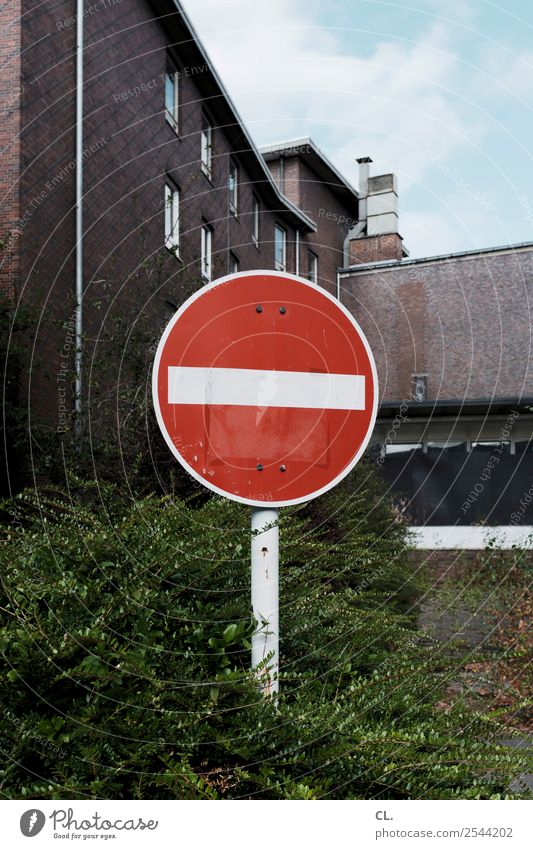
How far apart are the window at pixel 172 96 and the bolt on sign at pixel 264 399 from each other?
16.3 m

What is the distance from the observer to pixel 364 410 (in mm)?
2432

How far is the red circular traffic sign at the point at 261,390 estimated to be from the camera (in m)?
2.28

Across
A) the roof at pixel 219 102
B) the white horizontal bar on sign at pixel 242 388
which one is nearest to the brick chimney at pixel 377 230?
the roof at pixel 219 102

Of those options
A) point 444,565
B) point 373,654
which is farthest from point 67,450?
point 444,565

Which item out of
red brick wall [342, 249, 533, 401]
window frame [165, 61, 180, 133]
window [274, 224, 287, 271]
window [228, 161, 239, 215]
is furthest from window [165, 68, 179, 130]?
red brick wall [342, 249, 533, 401]

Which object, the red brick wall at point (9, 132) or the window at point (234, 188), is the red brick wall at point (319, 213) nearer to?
the window at point (234, 188)

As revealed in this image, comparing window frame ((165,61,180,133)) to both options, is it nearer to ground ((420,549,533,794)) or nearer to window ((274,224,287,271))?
window ((274,224,287,271))

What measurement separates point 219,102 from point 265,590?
18.7 meters

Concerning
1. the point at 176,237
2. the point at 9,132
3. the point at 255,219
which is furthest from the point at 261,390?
the point at 255,219

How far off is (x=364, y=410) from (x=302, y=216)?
2163 centimetres

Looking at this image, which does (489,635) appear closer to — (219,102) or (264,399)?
(264,399)

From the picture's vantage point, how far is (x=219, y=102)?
19500 mm

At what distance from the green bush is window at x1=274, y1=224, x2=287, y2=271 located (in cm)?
2184

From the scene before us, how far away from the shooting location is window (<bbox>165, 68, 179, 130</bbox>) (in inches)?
699
